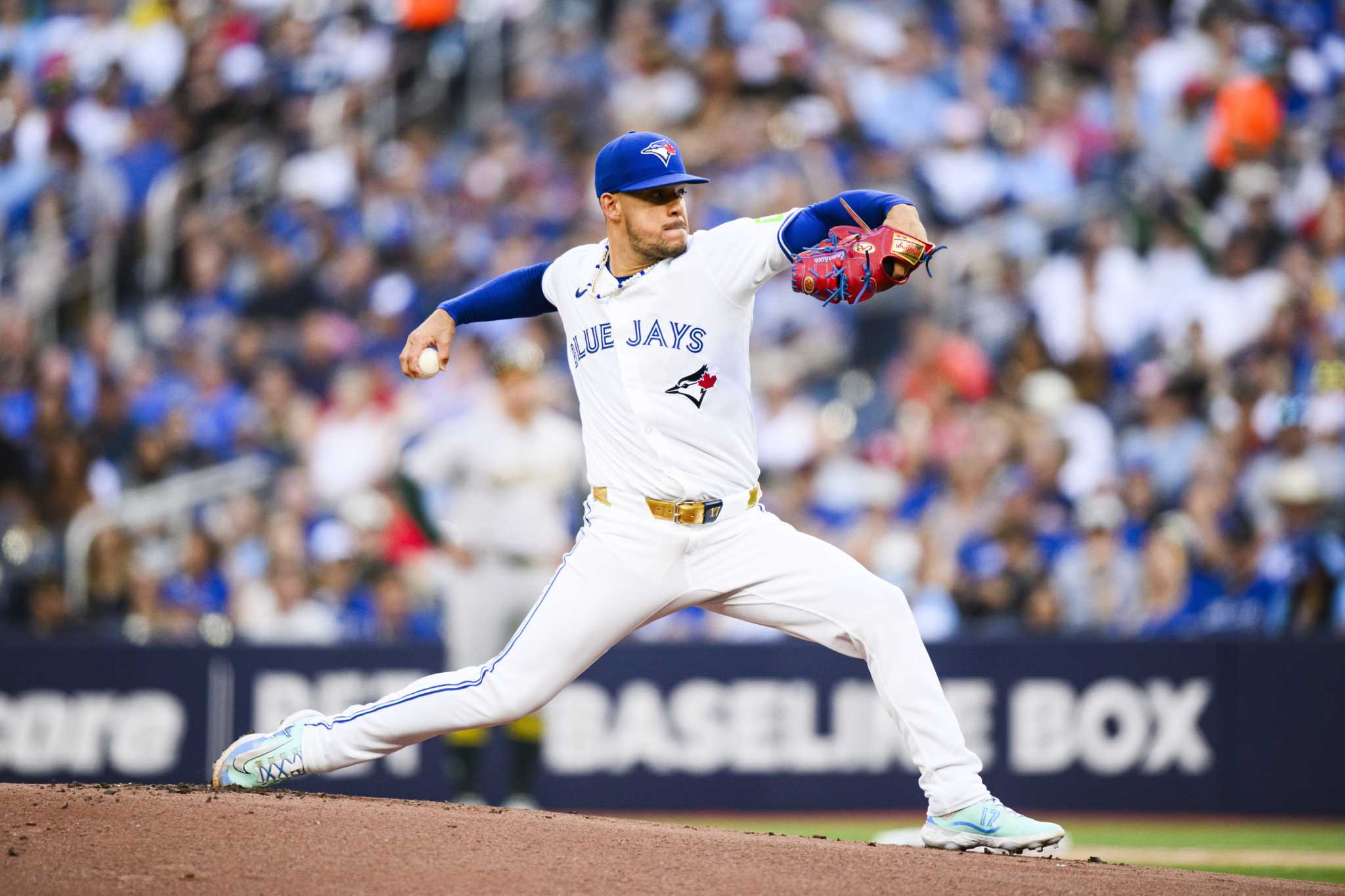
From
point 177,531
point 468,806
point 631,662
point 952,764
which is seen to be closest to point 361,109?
point 177,531

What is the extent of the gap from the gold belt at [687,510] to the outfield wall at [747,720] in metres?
4.52

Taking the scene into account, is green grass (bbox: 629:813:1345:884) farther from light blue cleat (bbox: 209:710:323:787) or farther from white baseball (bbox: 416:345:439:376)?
white baseball (bbox: 416:345:439:376)

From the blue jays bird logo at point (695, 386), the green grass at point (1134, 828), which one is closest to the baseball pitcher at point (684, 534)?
the blue jays bird logo at point (695, 386)

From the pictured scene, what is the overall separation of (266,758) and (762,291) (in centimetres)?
675

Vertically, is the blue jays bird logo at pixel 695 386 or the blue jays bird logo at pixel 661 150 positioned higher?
the blue jays bird logo at pixel 661 150

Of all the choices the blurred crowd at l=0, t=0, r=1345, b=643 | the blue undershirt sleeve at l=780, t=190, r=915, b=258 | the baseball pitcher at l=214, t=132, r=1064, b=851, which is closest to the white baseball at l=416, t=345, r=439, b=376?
the baseball pitcher at l=214, t=132, r=1064, b=851

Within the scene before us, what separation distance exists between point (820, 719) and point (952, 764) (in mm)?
4622

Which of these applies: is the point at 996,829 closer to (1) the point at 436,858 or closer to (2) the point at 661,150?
(1) the point at 436,858

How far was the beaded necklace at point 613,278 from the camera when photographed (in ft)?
15.6

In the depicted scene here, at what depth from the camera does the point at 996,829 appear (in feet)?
15.3

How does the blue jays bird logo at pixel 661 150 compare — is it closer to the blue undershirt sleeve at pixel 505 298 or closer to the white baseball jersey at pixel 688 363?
the white baseball jersey at pixel 688 363

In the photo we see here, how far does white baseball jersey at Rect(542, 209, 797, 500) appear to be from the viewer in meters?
4.67

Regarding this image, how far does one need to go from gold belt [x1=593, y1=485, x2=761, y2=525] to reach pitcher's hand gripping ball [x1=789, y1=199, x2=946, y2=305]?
67cm

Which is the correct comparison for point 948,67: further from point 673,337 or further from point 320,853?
point 320,853
